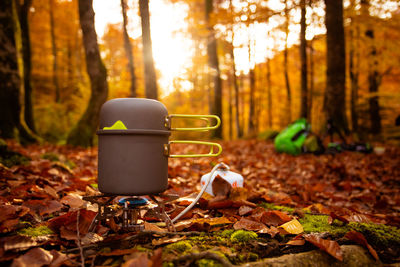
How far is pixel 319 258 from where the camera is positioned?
131 centimetres

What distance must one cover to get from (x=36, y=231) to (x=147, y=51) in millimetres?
5524

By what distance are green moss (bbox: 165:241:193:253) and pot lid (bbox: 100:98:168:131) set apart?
57cm

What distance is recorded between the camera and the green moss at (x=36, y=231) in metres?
1.38

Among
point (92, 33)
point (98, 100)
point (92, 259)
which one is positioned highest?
point (92, 33)

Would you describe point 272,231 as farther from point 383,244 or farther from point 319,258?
point 383,244

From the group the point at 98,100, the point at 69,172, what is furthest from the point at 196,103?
the point at 69,172

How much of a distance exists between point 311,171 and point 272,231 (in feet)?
12.5

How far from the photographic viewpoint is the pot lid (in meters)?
1.39

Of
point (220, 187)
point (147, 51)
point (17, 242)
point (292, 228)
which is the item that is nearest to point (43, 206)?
point (17, 242)

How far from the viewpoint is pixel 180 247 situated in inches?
50.5

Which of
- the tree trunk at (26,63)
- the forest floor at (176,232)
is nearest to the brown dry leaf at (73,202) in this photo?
the forest floor at (176,232)

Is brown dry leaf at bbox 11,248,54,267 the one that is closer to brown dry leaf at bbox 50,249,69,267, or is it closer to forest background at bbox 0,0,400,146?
brown dry leaf at bbox 50,249,69,267

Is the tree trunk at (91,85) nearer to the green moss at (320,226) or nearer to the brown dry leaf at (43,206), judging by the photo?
the brown dry leaf at (43,206)

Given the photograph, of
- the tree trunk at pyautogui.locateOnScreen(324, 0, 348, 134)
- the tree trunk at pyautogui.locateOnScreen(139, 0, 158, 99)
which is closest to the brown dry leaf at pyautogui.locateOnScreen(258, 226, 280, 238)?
the tree trunk at pyautogui.locateOnScreen(139, 0, 158, 99)
